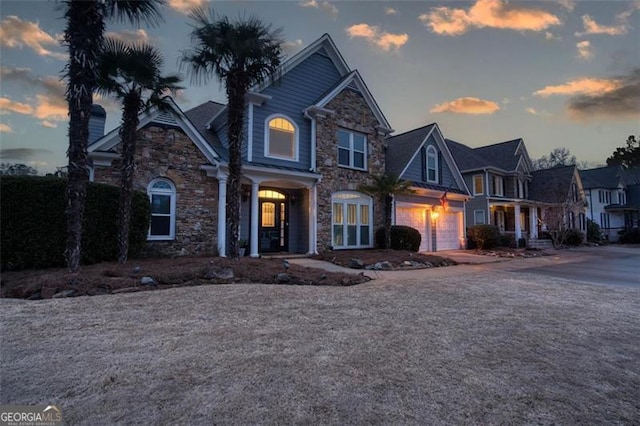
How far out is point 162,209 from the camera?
36.1ft

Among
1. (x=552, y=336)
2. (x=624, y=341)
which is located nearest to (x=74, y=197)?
(x=552, y=336)

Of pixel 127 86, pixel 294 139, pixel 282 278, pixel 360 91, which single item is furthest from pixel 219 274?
pixel 360 91

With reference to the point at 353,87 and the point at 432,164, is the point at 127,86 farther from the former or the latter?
the point at 432,164

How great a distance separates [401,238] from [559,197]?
18.9 m

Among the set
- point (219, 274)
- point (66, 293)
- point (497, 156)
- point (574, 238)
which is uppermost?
point (497, 156)

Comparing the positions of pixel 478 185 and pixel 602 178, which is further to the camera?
pixel 602 178

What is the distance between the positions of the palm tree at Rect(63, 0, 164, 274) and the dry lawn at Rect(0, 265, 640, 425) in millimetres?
1868

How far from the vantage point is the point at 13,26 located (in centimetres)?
711

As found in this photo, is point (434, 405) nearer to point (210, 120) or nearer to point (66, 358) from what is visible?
point (66, 358)

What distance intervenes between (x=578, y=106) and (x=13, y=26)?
80.8ft

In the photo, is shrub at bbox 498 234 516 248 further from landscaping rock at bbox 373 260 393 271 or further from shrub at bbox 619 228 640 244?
shrub at bbox 619 228 640 244

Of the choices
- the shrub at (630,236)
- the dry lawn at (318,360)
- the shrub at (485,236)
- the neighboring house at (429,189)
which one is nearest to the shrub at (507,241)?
the shrub at (485,236)

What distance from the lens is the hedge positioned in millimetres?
7359

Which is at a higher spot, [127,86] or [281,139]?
[127,86]
